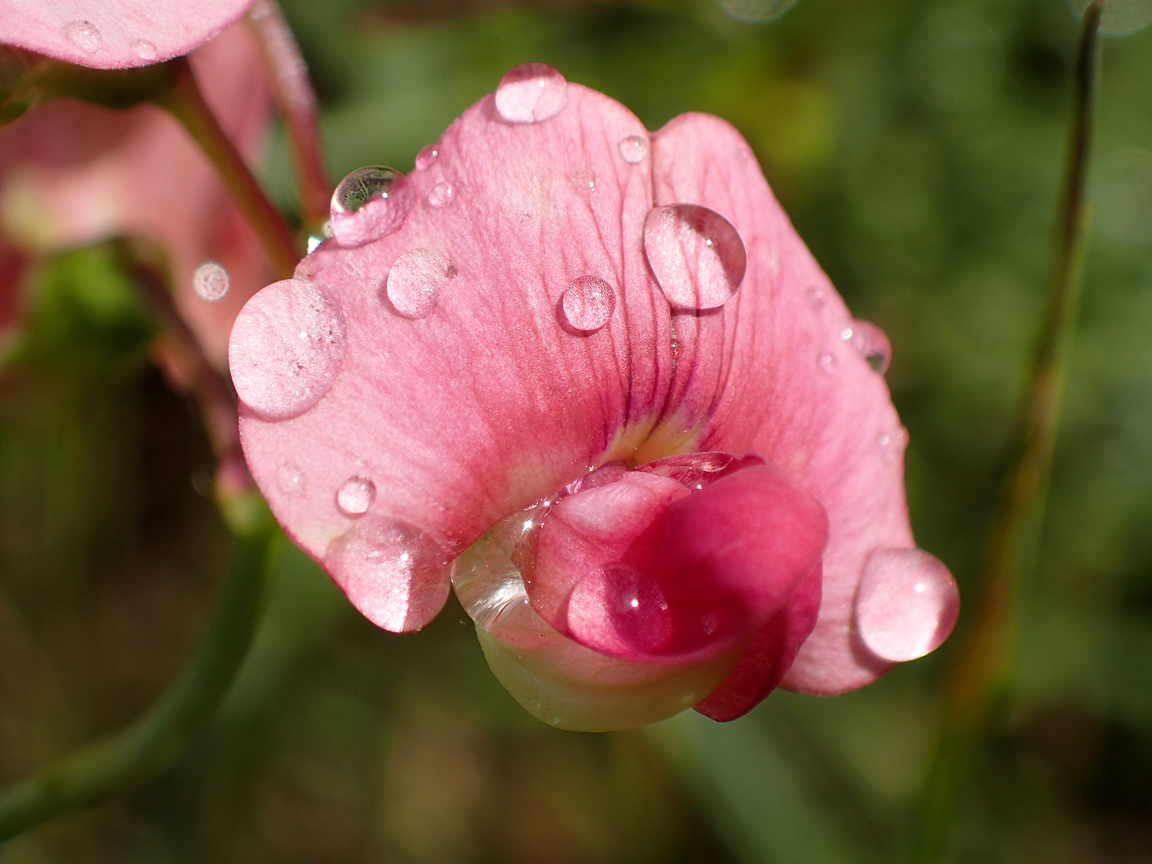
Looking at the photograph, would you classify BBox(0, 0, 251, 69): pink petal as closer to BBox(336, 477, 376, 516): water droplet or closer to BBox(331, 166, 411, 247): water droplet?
BBox(331, 166, 411, 247): water droplet

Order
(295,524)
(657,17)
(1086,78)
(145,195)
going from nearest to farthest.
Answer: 1. (295,524)
2. (1086,78)
3. (145,195)
4. (657,17)

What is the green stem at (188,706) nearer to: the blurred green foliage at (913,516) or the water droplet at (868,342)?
the water droplet at (868,342)

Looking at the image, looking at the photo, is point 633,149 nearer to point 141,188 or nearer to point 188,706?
point 188,706

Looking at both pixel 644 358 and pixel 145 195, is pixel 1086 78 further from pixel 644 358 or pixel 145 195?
pixel 145 195

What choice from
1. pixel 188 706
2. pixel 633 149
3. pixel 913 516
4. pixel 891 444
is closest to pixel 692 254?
pixel 633 149

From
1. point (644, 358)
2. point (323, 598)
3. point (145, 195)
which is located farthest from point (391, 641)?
point (644, 358)

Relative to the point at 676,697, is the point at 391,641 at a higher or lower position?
lower

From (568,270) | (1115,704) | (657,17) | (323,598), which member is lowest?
(1115,704)
